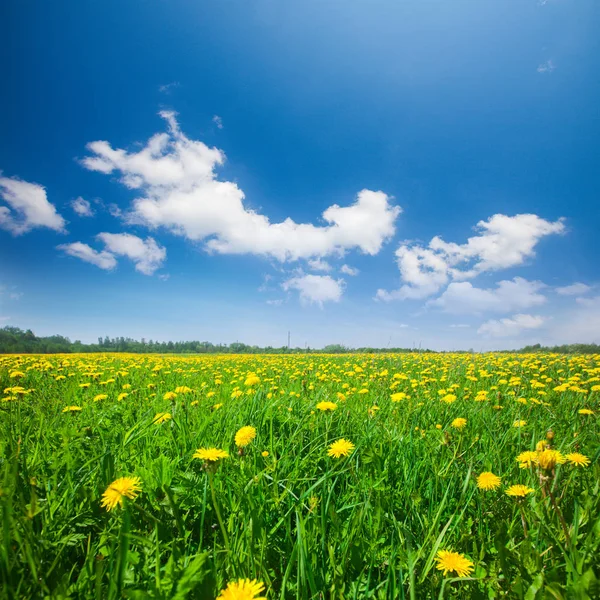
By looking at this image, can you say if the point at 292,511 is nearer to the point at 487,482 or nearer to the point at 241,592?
the point at 241,592

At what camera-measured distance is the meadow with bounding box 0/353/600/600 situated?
42.0 inches

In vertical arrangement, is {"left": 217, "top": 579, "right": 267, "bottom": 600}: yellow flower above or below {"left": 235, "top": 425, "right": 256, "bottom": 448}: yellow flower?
below

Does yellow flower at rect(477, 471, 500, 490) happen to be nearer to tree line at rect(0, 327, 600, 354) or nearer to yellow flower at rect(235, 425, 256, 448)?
yellow flower at rect(235, 425, 256, 448)

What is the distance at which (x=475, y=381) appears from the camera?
5.60m

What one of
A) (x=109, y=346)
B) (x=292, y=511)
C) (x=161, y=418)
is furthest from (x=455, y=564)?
(x=109, y=346)

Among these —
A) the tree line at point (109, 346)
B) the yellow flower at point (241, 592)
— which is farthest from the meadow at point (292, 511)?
the tree line at point (109, 346)

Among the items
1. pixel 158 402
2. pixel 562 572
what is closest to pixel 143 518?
pixel 562 572

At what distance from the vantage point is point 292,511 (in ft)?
5.20

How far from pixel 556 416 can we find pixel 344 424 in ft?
8.31

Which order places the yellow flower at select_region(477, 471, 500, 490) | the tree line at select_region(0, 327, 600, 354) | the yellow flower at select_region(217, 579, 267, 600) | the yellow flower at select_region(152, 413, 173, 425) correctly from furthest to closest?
the tree line at select_region(0, 327, 600, 354), the yellow flower at select_region(152, 413, 173, 425), the yellow flower at select_region(477, 471, 500, 490), the yellow flower at select_region(217, 579, 267, 600)

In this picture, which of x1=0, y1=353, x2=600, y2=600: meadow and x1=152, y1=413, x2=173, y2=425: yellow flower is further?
x1=152, y1=413, x2=173, y2=425: yellow flower

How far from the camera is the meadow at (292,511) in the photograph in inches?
42.0

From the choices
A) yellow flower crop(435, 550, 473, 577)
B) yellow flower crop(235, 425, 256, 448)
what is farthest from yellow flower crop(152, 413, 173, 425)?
yellow flower crop(435, 550, 473, 577)

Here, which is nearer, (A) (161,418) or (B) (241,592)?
(B) (241,592)
